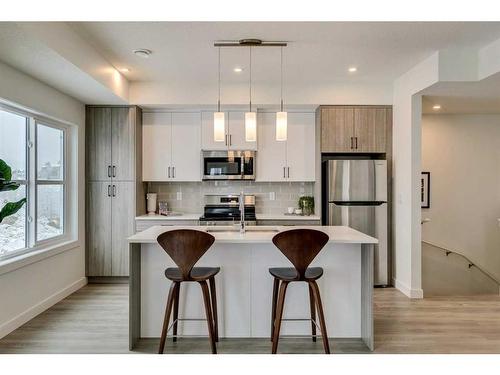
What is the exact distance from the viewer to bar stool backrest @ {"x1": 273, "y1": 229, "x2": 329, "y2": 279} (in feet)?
7.50

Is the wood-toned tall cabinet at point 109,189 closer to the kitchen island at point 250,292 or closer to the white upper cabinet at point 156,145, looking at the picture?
the white upper cabinet at point 156,145

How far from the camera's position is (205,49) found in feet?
10.9

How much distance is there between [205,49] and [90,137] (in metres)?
2.08

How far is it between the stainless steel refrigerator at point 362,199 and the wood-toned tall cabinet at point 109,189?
8.30 ft

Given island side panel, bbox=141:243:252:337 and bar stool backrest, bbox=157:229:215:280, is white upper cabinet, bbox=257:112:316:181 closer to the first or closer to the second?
island side panel, bbox=141:243:252:337

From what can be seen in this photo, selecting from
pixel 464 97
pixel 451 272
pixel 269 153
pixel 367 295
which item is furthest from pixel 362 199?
pixel 451 272

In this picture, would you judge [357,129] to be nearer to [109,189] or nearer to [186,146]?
[186,146]

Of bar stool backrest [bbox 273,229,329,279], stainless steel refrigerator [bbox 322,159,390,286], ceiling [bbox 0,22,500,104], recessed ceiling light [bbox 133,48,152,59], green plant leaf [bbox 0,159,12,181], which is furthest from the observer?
stainless steel refrigerator [bbox 322,159,390,286]

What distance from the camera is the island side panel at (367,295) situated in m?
2.58

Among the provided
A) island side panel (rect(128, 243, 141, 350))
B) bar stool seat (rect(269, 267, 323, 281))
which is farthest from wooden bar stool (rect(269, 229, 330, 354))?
island side panel (rect(128, 243, 141, 350))

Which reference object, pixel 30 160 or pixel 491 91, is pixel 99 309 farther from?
pixel 491 91

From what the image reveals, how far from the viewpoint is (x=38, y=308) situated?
3.36 meters

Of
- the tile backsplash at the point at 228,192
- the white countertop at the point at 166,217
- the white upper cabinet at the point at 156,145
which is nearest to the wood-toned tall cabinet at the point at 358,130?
the tile backsplash at the point at 228,192

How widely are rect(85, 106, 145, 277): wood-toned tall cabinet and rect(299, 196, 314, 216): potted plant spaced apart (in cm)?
222
